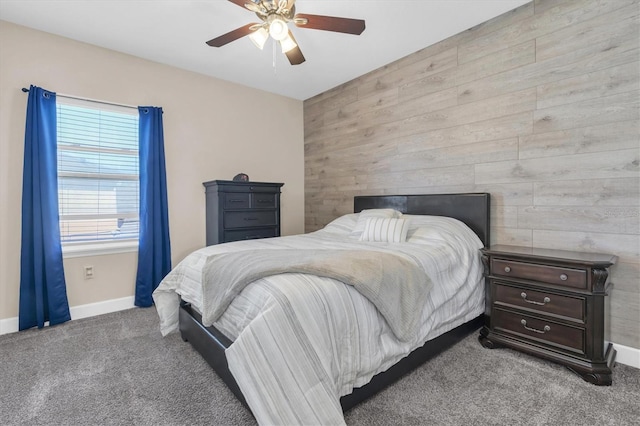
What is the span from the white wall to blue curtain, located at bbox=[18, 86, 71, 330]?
0.12m

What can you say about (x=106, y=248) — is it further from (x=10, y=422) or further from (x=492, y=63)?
(x=492, y=63)

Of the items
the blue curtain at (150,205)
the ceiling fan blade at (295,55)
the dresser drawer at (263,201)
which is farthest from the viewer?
the dresser drawer at (263,201)

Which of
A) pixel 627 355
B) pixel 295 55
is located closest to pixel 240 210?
pixel 295 55

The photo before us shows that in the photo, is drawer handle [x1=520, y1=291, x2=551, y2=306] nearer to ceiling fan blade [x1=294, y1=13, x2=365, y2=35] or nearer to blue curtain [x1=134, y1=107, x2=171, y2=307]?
ceiling fan blade [x1=294, y1=13, x2=365, y2=35]

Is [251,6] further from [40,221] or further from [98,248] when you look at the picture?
[98,248]

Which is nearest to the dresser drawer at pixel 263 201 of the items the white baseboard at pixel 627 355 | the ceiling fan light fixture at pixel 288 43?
the ceiling fan light fixture at pixel 288 43

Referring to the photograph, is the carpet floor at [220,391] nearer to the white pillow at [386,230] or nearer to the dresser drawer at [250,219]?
the white pillow at [386,230]

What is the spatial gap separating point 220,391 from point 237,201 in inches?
86.0

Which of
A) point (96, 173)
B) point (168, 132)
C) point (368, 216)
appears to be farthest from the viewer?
point (168, 132)

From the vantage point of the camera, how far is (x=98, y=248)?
9.91 ft

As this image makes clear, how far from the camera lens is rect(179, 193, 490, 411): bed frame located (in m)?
1.60

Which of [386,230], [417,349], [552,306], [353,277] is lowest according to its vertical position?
[417,349]

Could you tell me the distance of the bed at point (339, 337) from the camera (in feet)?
3.93

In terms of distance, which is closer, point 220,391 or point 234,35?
point 220,391
